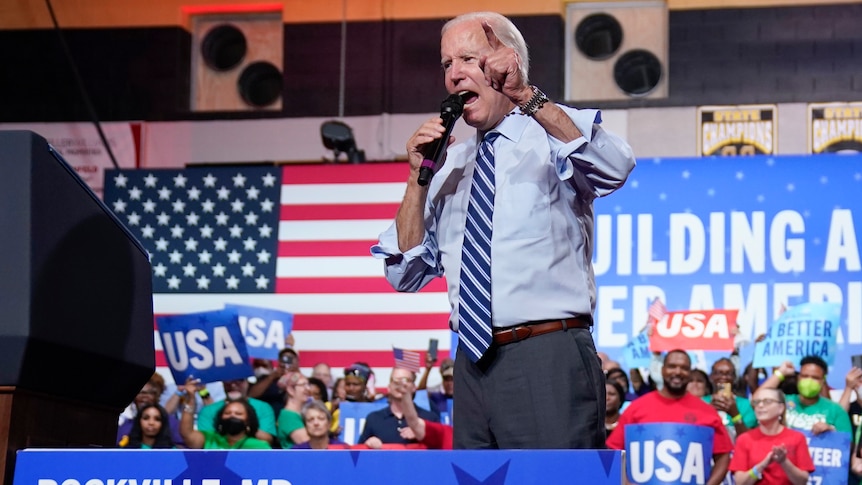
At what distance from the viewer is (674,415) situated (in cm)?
506

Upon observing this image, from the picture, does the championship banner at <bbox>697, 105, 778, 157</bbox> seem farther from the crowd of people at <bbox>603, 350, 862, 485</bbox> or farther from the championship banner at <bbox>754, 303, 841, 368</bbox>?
the crowd of people at <bbox>603, 350, 862, 485</bbox>

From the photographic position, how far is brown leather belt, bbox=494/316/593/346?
1.71 m

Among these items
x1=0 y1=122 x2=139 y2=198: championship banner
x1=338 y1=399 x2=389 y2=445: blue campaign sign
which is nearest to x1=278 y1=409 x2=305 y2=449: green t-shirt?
x1=338 y1=399 x2=389 y2=445: blue campaign sign

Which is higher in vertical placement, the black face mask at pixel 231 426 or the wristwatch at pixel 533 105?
the wristwatch at pixel 533 105

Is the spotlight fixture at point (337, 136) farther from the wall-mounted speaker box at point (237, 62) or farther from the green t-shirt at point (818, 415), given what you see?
the green t-shirt at point (818, 415)

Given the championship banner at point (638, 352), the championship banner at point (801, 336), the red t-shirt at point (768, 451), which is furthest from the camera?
the championship banner at point (638, 352)

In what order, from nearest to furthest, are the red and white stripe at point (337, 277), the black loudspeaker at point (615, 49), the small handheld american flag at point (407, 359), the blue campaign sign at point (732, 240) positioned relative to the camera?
the small handheld american flag at point (407, 359)
the blue campaign sign at point (732, 240)
the red and white stripe at point (337, 277)
the black loudspeaker at point (615, 49)

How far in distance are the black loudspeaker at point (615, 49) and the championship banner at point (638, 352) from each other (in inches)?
107

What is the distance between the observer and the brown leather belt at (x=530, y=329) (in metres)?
1.71

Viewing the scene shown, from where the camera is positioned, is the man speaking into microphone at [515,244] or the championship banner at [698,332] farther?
the championship banner at [698,332]

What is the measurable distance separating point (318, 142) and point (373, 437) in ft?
14.1

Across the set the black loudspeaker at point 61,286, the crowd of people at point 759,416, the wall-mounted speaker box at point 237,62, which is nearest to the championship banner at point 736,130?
the crowd of people at point 759,416

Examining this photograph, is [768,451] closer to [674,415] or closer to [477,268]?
[674,415]

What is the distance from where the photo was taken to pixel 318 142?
9.17m
